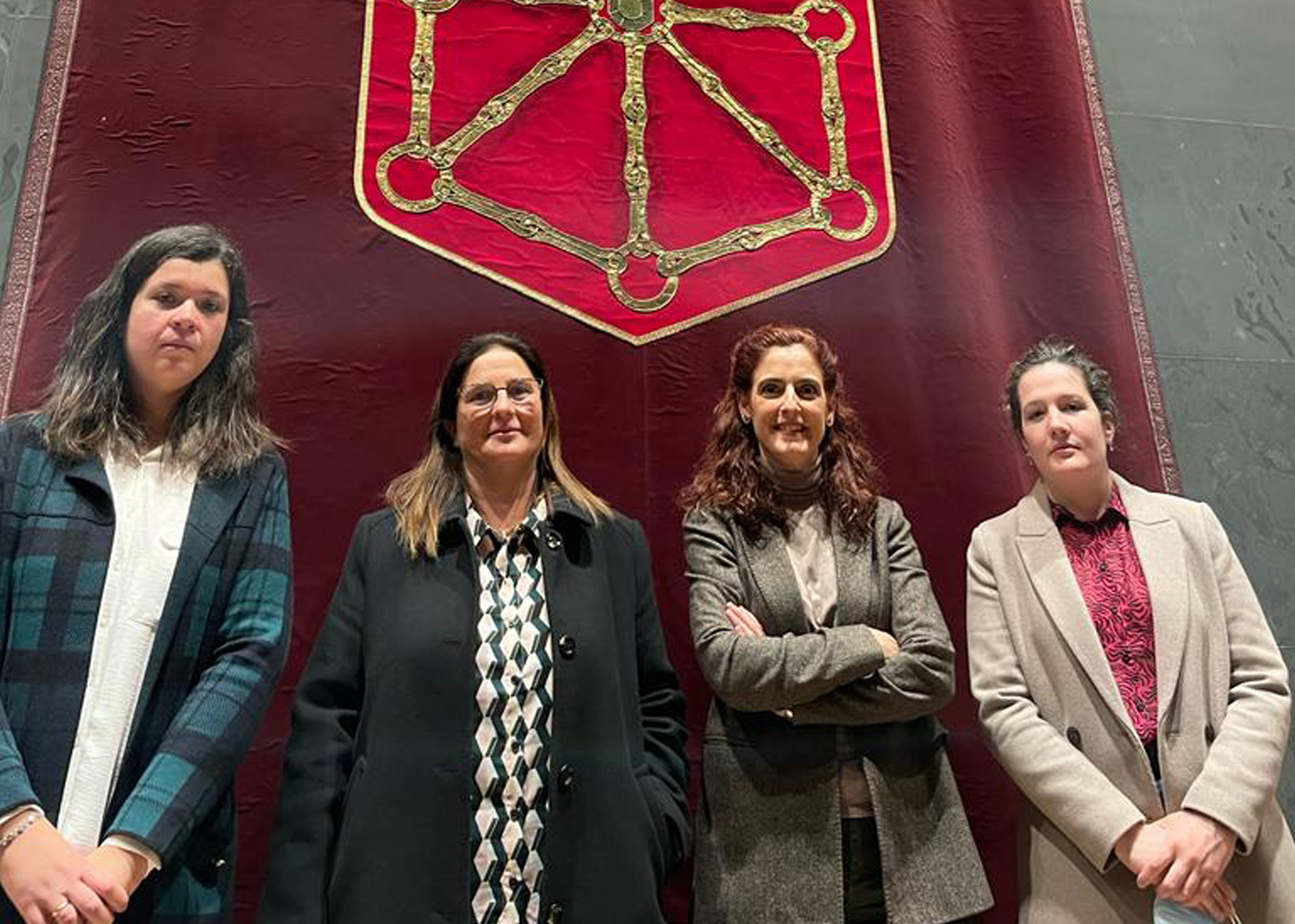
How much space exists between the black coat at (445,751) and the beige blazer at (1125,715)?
490 millimetres

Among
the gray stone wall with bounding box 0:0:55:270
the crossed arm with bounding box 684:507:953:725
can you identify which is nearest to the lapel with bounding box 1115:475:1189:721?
the crossed arm with bounding box 684:507:953:725

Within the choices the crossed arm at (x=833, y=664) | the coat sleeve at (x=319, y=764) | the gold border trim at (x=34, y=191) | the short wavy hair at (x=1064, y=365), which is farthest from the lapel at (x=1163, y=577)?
the gold border trim at (x=34, y=191)

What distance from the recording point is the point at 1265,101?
2959 mm

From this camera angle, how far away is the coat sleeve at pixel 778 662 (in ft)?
4.99

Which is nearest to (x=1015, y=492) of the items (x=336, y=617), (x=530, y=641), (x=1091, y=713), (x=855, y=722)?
(x=1091, y=713)

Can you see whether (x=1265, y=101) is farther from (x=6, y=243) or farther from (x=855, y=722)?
(x=6, y=243)

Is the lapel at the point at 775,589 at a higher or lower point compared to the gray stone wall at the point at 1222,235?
lower

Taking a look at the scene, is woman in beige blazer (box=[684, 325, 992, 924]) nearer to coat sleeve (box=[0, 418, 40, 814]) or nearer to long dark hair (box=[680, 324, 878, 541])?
long dark hair (box=[680, 324, 878, 541])

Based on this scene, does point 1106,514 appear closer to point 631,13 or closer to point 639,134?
point 639,134

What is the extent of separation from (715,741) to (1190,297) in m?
1.75

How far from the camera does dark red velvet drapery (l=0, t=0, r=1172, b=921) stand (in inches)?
81.8

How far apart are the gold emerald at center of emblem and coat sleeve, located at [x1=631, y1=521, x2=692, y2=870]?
1432 millimetres

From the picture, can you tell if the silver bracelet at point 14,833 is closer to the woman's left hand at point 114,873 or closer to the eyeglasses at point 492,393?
the woman's left hand at point 114,873

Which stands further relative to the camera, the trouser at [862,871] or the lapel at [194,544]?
the trouser at [862,871]
